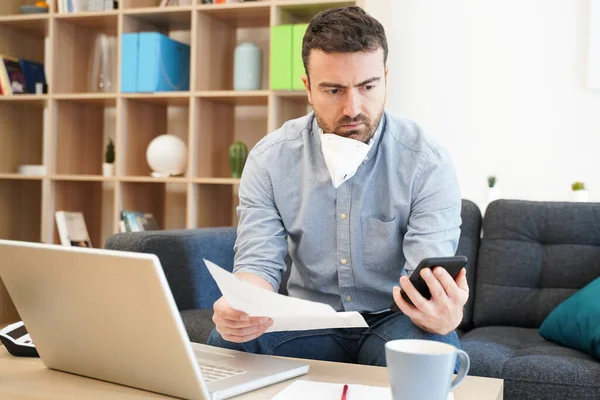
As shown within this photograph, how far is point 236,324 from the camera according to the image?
3.88 ft

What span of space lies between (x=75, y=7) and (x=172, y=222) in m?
1.10

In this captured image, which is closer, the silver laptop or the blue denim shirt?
the silver laptop

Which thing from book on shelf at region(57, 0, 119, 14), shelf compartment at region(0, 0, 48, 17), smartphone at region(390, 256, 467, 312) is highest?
shelf compartment at region(0, 0, 48, 17)

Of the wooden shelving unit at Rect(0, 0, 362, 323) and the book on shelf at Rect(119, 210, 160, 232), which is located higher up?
the wooden shelving unit at Rect(0, 0, 362, 323)

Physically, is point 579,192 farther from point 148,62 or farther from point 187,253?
point 148,62

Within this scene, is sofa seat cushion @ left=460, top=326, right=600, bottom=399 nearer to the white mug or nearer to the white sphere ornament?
the white mug

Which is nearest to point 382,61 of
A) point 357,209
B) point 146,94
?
point 357,209

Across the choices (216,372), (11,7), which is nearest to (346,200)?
(216,372)

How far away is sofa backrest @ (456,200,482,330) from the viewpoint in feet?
7.80

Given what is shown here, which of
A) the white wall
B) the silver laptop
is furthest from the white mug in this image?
the white wall

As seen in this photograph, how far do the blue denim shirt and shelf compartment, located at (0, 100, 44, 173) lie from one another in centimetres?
234

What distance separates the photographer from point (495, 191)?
2.74 m

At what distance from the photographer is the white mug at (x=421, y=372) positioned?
0.77m

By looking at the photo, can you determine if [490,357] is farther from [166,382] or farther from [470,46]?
[470,46]
